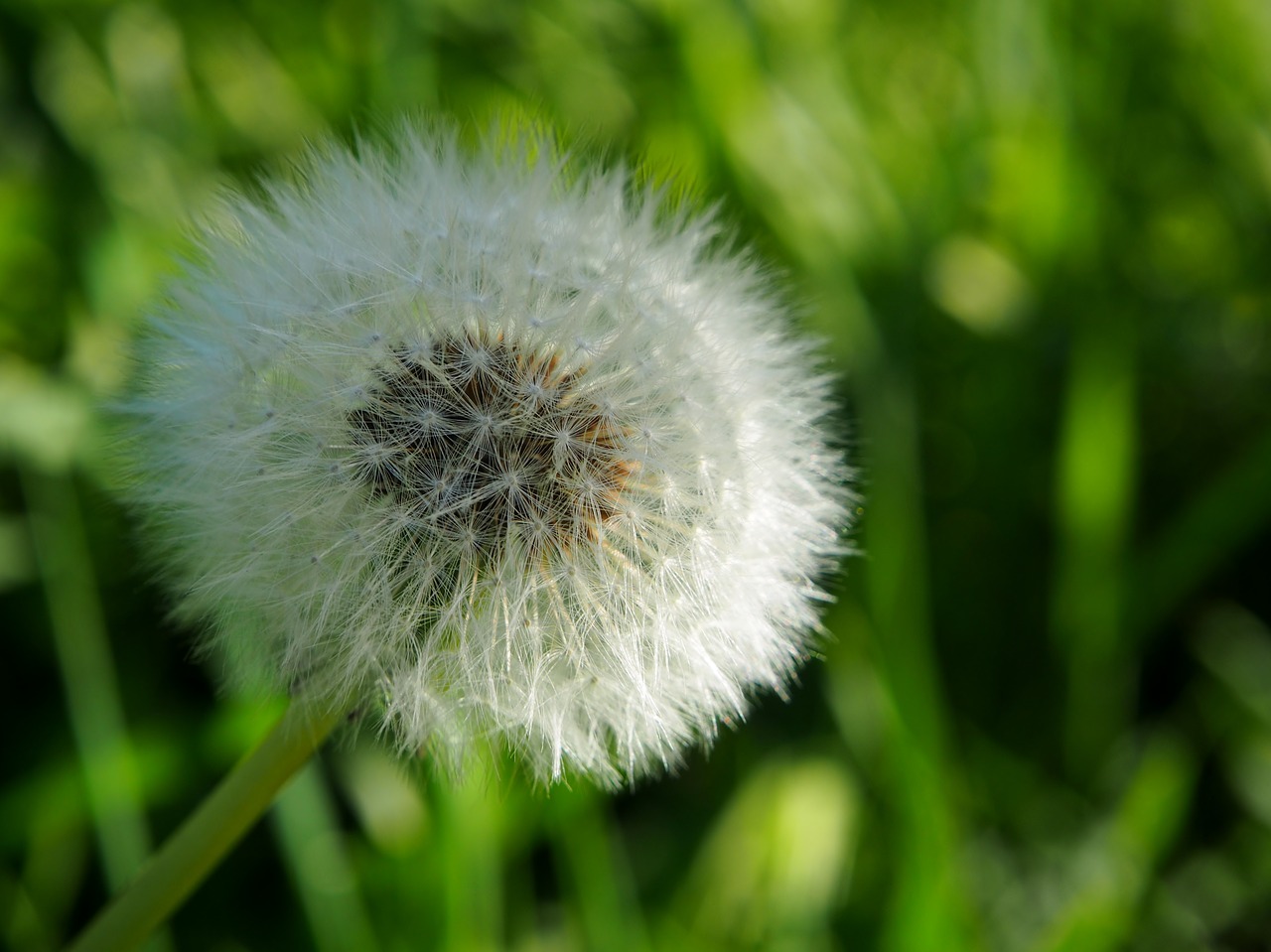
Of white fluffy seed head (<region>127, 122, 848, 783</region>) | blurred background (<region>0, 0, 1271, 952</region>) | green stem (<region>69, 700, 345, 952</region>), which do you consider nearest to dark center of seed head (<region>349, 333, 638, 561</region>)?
white fluffy seed head (<region>127, 122, 848, 783</region>)

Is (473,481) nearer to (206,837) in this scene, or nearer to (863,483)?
(206,837)

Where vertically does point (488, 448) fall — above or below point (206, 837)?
above

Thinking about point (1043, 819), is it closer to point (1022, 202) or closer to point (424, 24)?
point (1022, 202)

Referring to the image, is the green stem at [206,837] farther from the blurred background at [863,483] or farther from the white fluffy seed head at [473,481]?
the blurred background at [863,483]

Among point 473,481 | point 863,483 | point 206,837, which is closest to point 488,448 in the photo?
point 473,481

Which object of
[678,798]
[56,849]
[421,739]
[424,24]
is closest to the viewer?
[421,739]

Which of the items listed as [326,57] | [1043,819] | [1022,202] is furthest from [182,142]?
[1043,819]

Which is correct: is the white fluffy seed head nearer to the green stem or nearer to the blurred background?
the green stem
